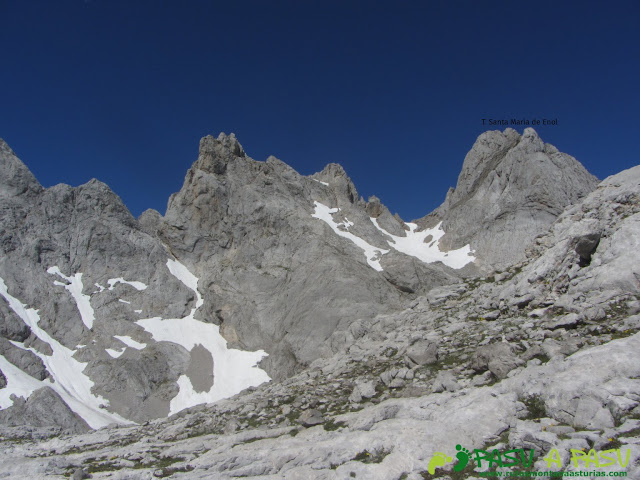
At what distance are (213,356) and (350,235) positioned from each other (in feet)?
130

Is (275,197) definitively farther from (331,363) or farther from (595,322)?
(595,322)

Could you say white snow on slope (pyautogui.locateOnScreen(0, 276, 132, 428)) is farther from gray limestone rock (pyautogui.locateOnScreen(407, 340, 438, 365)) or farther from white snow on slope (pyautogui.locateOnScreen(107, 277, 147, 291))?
gray limestone rock (pyautogui.locateOnScreen(407, 340, 438, 365))

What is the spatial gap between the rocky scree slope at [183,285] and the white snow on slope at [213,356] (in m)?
0.26

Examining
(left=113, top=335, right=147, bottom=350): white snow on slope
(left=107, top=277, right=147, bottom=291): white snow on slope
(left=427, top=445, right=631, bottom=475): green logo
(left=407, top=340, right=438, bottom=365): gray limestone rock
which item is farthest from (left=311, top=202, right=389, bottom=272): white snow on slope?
(left=427, top=445, right=631, bottom=475): green logo

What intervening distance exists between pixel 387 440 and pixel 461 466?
2318mm

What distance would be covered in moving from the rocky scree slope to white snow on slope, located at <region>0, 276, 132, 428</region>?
0.24 metres

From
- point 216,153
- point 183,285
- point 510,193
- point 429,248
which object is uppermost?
point 216,153

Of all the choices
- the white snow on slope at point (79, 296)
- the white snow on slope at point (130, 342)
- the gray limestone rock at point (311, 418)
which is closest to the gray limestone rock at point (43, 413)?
the white snow on slope at point (130, 342)

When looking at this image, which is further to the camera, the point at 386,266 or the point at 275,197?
the point at 275,197

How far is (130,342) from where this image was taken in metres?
73.0

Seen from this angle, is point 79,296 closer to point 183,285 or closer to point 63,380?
point 183,285

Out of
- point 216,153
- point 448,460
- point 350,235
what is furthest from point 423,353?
point 216,153

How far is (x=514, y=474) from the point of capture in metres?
8.84

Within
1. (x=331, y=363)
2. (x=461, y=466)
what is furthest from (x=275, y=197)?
(x=461, y=466)
